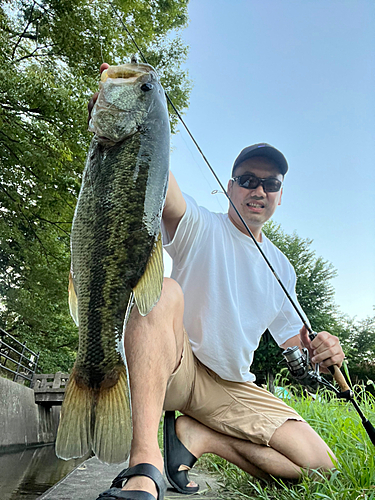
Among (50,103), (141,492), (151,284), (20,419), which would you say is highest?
(50,103)

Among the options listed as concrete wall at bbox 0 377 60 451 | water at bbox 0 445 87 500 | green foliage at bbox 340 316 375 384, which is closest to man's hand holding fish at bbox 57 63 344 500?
water at bbox 0 445 87 500

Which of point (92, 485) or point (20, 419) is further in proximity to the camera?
point (20, 419)

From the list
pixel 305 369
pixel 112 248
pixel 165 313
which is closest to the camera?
pixel 112 248

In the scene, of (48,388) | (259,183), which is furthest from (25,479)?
(48,388)

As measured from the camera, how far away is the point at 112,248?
1508 millimetres

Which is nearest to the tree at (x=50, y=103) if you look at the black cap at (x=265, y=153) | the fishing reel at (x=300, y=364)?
the black cap at (x=265, y=153)

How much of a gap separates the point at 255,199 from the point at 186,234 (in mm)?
916

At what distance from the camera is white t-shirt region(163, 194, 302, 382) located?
2.48 metres

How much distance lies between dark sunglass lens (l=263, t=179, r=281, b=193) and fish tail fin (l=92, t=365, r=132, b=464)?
2161mm

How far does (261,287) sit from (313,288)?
2259cm

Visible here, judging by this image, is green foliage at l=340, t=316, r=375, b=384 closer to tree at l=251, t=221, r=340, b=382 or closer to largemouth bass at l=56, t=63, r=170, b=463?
tree at l=251, t=221, r=340, b=382

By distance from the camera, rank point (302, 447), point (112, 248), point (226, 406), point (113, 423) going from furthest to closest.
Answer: point (226, 406) → point (302, 447) → point (112, 248) → point (113, 423)

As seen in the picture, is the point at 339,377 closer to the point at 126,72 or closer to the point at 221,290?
the point at 221,290

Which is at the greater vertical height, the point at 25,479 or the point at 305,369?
the point at 305,369
